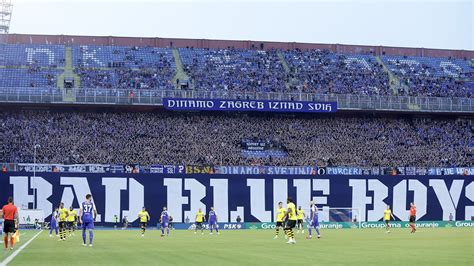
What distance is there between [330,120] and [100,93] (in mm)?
21630

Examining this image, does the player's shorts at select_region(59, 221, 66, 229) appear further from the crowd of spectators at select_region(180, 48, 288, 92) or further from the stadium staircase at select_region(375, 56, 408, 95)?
the stadium staircase at select_region(375, 56, 408, 95)

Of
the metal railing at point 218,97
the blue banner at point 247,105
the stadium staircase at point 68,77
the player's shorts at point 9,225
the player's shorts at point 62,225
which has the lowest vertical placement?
the player's shorts at point 62,225

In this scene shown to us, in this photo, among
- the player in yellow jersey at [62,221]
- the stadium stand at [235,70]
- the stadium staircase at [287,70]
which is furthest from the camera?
the stadium staircase at [287,70]

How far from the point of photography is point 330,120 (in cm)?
8238

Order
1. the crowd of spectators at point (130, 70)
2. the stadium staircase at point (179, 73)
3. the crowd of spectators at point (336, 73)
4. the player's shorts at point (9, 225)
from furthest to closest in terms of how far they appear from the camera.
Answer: the crowd of spectators at point (336, 73)
the stadium staircase at point (179, 73)
the crowd of spectators at point (130, 70)
the player's shorts at point (9, 225)

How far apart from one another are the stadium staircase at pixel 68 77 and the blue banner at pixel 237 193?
36.7 feet

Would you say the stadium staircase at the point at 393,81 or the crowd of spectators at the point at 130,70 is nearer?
the crowd of spectators at the point at 130,70

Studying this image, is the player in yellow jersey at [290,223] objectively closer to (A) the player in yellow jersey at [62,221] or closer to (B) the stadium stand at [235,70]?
(A) the player in yellow jersey at [62,221]

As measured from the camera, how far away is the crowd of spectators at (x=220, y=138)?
A: 73.2m

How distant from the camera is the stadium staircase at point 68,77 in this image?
7600 cm

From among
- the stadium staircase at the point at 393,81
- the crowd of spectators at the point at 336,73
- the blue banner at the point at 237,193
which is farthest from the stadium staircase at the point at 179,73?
the stadium staircase at the point at 393,81

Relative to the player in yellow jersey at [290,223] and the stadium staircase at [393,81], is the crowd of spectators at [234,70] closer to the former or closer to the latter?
the stadium staircase at [393,81]

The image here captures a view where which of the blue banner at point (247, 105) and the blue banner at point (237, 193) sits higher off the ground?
the blue banner at point (247, 105)

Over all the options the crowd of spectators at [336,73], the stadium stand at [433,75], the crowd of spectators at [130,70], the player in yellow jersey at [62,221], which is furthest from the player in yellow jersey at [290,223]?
the stadium stand at [433,75]
